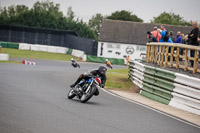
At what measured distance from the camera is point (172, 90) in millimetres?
15312

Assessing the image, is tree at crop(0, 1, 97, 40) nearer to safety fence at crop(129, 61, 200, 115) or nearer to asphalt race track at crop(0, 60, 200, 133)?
safety fence at crop(129, 61, 200, 115)

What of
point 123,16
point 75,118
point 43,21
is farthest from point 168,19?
point 75,118

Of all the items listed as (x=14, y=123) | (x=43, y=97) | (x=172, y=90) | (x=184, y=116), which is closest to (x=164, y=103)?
(x=172, y=90)

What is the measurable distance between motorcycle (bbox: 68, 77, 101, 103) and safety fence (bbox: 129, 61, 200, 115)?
287 cm

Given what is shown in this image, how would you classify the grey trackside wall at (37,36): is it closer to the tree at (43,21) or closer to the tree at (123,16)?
the tree at (43,21)

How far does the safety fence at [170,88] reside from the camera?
1380cm

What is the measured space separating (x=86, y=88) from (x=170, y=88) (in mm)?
3359

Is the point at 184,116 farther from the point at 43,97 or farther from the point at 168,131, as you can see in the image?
the point at 43,97

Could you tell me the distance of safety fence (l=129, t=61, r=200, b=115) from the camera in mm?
13805

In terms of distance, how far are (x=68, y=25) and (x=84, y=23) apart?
157 inches

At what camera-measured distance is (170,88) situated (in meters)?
15.5

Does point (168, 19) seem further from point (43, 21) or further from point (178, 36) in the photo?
point (178, 36)

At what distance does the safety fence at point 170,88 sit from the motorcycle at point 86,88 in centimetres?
287

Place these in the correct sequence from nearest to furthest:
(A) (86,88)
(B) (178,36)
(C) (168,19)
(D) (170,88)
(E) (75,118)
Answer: (E) (75,118) < (A) (86,88) < (D) (170,88) < (B) (178,36) < (C) (168,19)
